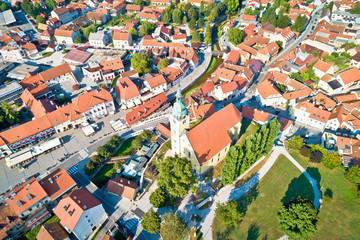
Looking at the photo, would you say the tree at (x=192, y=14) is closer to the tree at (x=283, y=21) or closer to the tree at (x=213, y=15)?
the tree at (x=213, y=15)

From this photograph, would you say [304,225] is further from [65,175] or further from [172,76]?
[172,76]

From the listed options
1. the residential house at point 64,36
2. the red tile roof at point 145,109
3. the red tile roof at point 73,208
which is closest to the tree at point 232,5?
the residential house at point 64,36

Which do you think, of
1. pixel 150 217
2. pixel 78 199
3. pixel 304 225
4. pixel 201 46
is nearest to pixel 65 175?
pixel 78 199

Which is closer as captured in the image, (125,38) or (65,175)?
(65,175)

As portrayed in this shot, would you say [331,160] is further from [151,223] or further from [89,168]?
[89,168]

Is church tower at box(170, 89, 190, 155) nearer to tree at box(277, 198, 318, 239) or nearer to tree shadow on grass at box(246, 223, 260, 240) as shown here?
tree shadow on grass at box(246, 223, 260, 240)

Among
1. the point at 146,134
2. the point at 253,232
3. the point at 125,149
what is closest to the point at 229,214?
the point at 253,232
